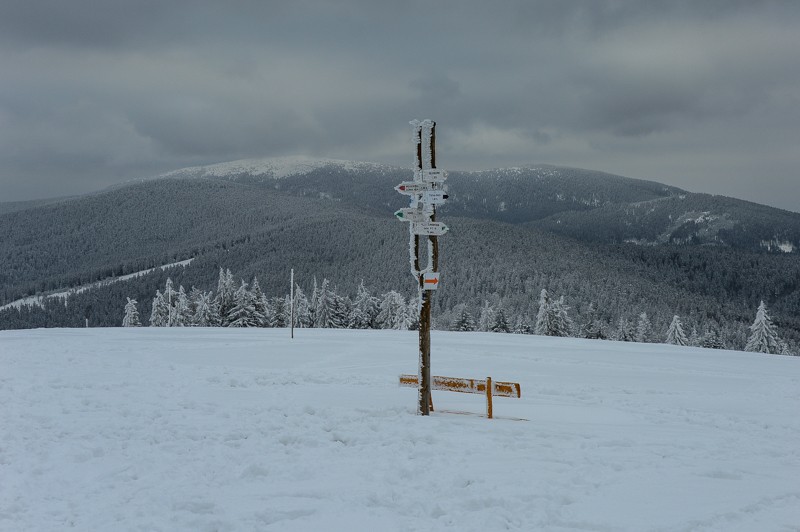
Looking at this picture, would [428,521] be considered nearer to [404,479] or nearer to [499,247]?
[404,479]

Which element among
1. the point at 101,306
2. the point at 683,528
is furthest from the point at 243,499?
the point at 101,306

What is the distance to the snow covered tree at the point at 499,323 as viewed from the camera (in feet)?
218

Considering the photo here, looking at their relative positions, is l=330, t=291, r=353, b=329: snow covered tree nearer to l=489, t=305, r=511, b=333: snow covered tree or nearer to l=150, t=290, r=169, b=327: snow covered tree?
l=489, t=305, r=511, b=333: snow covered tree

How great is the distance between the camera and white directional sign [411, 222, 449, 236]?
13.1m

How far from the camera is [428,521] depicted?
7277mm

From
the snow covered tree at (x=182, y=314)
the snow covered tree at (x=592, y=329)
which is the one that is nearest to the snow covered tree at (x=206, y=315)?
the snow covered tree at (x=182, y=314)

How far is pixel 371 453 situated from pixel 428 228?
18.6ft

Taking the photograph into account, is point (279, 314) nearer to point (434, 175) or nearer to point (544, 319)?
point (544, 319)

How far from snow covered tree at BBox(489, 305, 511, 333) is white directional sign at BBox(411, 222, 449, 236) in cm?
5485

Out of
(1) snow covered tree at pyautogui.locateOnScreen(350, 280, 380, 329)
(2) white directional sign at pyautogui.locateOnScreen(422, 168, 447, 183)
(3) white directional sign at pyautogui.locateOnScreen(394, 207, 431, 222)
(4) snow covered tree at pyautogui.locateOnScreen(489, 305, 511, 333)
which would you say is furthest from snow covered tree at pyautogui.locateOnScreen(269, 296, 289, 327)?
(2) white directional sign at pyautogui.locateOnScreen(422, 168, 447, 183)

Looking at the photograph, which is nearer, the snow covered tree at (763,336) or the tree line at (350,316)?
the snow covered tree at (763,336)

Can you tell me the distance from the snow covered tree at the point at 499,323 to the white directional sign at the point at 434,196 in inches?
2162

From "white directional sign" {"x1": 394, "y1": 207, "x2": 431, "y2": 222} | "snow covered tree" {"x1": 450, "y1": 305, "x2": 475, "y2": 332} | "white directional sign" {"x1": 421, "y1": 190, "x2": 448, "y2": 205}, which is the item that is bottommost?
"snow covered tree" {"x1": 450, "y1": 305, "x2": 475, "y2": 332}

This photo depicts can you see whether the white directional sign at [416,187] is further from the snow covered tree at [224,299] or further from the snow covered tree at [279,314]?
the snow covered tree at [279,314]
